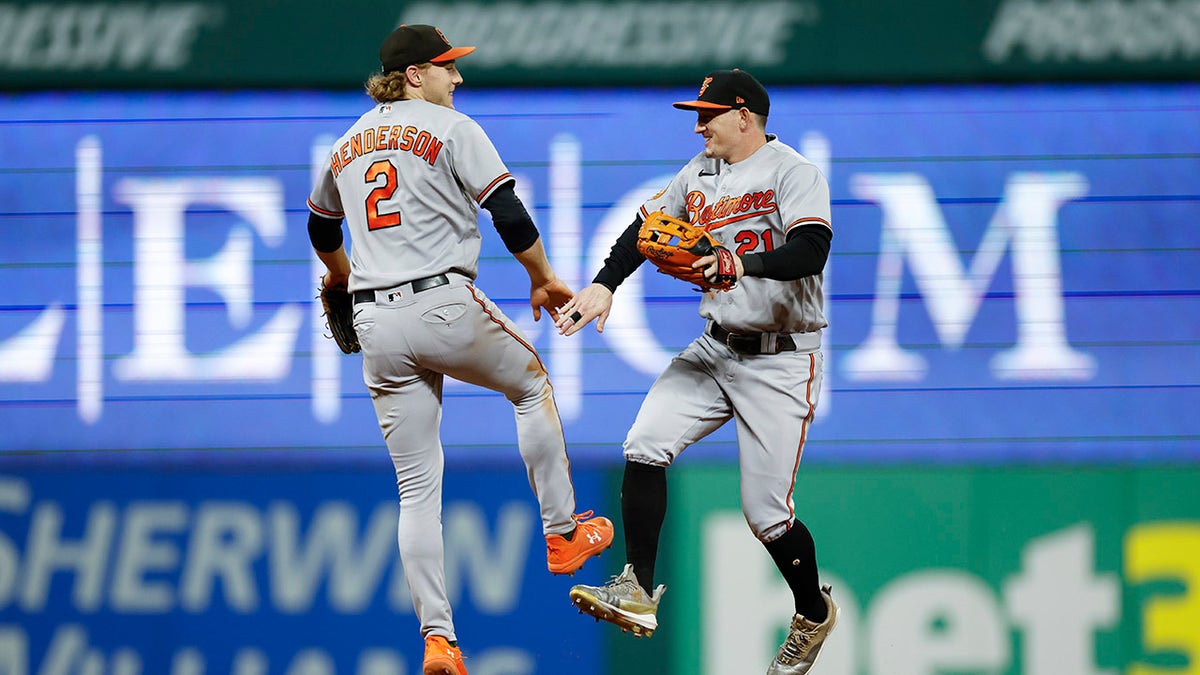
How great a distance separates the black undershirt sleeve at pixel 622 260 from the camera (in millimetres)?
4402

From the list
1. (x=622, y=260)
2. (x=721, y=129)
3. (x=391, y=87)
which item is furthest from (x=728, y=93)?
(x=391, y=87)

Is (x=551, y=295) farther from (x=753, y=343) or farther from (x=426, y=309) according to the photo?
(x=753, y=343)

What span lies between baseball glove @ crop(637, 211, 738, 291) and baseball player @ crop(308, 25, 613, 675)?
0.39 m

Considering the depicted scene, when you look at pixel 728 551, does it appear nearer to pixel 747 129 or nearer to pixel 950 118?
pixel 747 129

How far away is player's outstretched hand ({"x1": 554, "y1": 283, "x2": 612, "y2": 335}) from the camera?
13.7 feet

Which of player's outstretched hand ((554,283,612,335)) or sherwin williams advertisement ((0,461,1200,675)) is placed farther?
sherwin williams advertisement ((0,461,1200,675))

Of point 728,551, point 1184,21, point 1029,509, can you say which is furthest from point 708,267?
point 1184,21

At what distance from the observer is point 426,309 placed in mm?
4191

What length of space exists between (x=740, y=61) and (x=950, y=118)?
92 centimetres

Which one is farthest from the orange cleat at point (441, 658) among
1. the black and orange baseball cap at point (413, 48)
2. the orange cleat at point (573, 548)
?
the black and orange baseball cap at point (413, 48)

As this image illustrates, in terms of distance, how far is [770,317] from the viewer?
14.3 feet

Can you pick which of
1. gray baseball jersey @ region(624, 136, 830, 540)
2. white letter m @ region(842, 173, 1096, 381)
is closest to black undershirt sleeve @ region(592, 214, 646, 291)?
gray baseball jersey @ region(624, 136, 830, 540)

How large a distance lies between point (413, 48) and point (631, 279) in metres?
2.23

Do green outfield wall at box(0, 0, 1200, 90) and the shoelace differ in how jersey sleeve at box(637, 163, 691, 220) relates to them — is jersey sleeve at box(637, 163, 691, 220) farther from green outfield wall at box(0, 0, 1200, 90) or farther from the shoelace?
green outfield wall at box(0, 0, 1200, 90)
